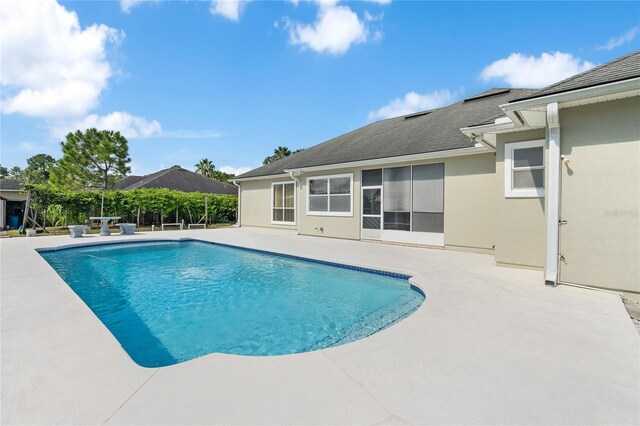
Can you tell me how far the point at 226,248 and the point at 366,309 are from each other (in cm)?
796

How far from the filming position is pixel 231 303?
223 inches

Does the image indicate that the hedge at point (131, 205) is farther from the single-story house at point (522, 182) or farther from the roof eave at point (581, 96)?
the roof eave at point (581, 96)

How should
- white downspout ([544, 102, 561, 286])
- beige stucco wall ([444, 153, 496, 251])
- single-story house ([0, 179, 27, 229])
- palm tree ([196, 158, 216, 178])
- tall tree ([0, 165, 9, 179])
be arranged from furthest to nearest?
tall tree ([0, 165, 9, 179]) → palm tree ([196, 158, 216, 178]) → single-story house ([0, 179, 27, 229]) → beige stucco wall ([444, 153, 496, 251]) → white downspout ([544, 102, 561, 286])

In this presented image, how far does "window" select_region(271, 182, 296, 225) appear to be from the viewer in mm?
15891

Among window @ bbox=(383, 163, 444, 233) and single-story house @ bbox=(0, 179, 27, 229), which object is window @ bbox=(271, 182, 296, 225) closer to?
window @ bbox=(383, 163, 444, 233)

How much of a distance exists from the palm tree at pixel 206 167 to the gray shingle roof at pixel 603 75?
4183 cm

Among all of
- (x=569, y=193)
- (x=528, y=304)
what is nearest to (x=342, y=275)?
(x=528, y=304)

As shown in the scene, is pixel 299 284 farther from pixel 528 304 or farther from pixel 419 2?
pixel 419 2

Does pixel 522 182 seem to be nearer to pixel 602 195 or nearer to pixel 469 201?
pixel 602 195

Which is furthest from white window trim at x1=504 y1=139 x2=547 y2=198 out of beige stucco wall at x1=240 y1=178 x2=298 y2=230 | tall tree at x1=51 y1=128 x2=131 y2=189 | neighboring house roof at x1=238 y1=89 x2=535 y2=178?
tall tree at x1=51 y1=128 x2=131 y2=189

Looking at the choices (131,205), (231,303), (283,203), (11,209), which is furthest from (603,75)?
(11,209)

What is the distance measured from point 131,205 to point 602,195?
2051 centimetres

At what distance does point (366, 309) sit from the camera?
17.0 feet

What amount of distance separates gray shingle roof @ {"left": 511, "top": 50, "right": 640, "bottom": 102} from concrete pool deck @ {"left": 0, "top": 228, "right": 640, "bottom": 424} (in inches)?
142
